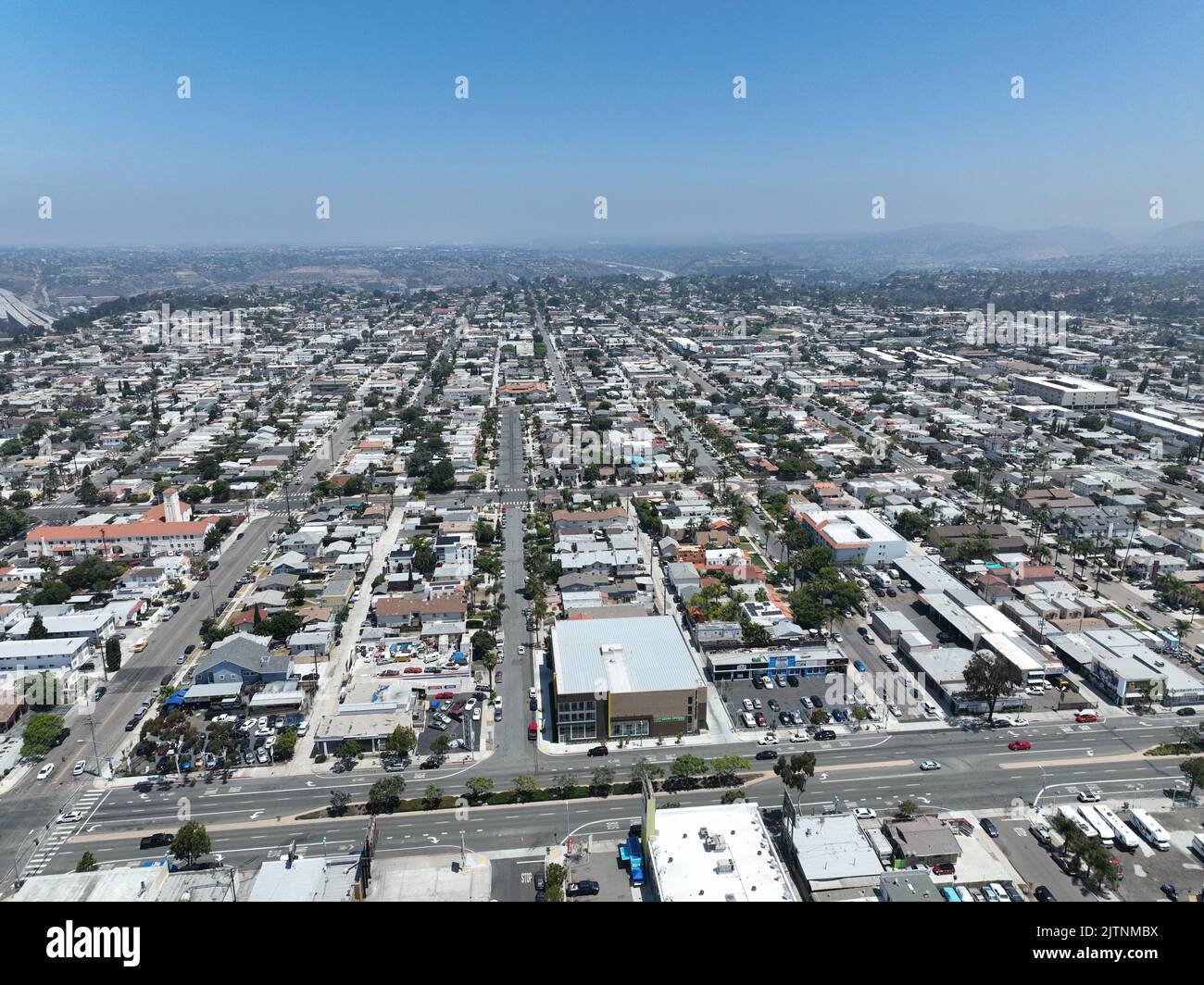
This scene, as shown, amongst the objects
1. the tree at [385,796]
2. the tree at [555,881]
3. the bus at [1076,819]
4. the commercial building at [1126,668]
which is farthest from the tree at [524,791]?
the commercial building at [1126,668]

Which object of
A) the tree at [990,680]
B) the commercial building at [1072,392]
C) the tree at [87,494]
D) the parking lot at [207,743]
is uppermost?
the commercial building at [1072,392]

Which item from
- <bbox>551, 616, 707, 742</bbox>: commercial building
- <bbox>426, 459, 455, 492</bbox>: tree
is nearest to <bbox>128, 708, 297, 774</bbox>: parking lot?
<bbox>551, 616, 707, 742</bbox>: commercial building

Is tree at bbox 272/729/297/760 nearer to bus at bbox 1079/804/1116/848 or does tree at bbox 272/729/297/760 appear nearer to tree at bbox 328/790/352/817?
tree at bbox 328/790/352/817

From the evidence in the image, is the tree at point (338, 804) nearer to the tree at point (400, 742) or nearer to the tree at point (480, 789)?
the tree at point (400, 742)

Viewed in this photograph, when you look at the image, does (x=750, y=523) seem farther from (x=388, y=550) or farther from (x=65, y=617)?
(x=65, y=617)

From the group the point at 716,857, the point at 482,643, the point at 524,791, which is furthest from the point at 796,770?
the point at 482,643

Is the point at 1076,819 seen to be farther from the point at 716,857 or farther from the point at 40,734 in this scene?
the point at 40,734

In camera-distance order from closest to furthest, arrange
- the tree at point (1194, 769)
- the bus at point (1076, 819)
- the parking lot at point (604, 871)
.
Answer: the parking lot at point (604, 871)
the bus at point (1076, 819)
the tree at point (1194, 769)
